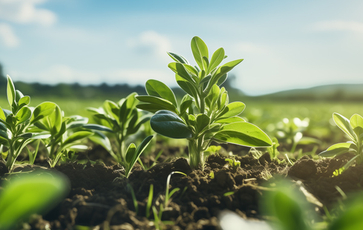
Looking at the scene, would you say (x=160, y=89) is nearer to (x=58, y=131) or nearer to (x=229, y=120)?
(x=229, y=120)

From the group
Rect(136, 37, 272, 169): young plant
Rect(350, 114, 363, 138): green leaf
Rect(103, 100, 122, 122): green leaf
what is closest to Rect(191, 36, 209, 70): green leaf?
Rect(136, 37, 272, 169): young plant

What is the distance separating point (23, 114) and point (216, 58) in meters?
1.07

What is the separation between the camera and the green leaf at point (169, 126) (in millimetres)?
1174

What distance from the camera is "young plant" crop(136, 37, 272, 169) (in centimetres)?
133

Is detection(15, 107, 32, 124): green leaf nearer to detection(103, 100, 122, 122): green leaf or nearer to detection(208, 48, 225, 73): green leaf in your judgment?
detection(103, 100, 122, 122): green leaf

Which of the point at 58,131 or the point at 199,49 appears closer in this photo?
the point at 199,49

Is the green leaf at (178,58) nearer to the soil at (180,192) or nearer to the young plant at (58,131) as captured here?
the soil at (180,192)

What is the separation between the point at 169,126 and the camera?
1209mm

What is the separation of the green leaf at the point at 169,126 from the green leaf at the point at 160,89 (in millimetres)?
244

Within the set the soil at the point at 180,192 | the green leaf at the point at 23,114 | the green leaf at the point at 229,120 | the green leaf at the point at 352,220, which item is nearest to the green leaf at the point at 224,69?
the green leaf at the point at 229,120

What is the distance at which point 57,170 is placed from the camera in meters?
1.46

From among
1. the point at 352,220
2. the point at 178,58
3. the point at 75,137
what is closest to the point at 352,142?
the point at 352,220

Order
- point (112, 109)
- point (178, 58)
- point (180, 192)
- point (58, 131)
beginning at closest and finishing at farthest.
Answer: point (180, 192), point (178, 58), point (58, 131), point (112, 109)

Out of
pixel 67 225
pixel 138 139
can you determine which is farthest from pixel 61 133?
pixel 138 139
